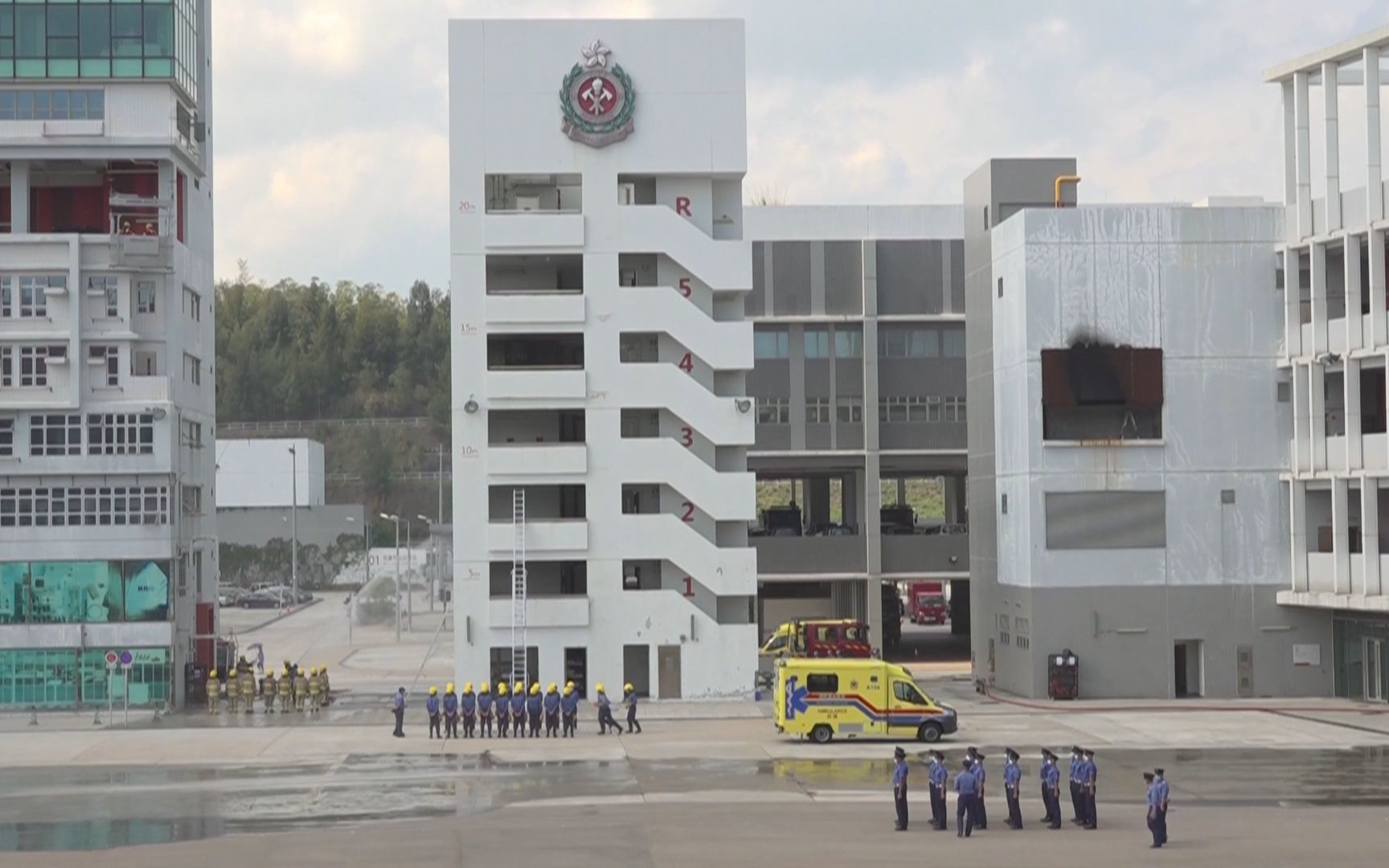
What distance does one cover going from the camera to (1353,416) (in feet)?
191

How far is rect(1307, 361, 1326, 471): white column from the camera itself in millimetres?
60406

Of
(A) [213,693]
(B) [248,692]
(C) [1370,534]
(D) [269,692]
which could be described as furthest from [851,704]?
(A) [213,693]

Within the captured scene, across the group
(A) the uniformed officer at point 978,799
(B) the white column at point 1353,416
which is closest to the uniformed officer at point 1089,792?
(A) the uniformed officer at point 978,799

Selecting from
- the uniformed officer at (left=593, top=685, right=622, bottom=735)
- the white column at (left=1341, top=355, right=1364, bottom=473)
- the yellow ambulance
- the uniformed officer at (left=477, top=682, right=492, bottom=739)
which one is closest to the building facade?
the white column at (left=1341, top=355, right=1364, bottom=473)

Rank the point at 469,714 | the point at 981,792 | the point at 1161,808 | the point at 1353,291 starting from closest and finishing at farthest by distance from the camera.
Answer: the point at 1161,808 < the point at 981,792 < the point at 469,714 < the point at 1353,291

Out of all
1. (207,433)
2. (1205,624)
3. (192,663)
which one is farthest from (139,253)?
(1205,624)

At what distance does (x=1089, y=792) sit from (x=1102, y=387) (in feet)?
98.1

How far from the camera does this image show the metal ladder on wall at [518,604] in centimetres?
6331

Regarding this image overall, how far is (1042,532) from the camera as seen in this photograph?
62250 millimetres

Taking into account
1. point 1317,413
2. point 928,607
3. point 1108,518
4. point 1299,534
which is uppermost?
point 1317,413

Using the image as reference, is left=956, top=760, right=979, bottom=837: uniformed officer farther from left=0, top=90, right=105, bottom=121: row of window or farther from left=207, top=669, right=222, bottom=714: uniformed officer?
left=0, top=90, right=105, bottom=121: row of window

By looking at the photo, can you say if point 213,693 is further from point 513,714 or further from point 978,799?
point 978,799

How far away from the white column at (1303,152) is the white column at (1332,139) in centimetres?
93

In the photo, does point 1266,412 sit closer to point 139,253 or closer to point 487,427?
point 487,427
